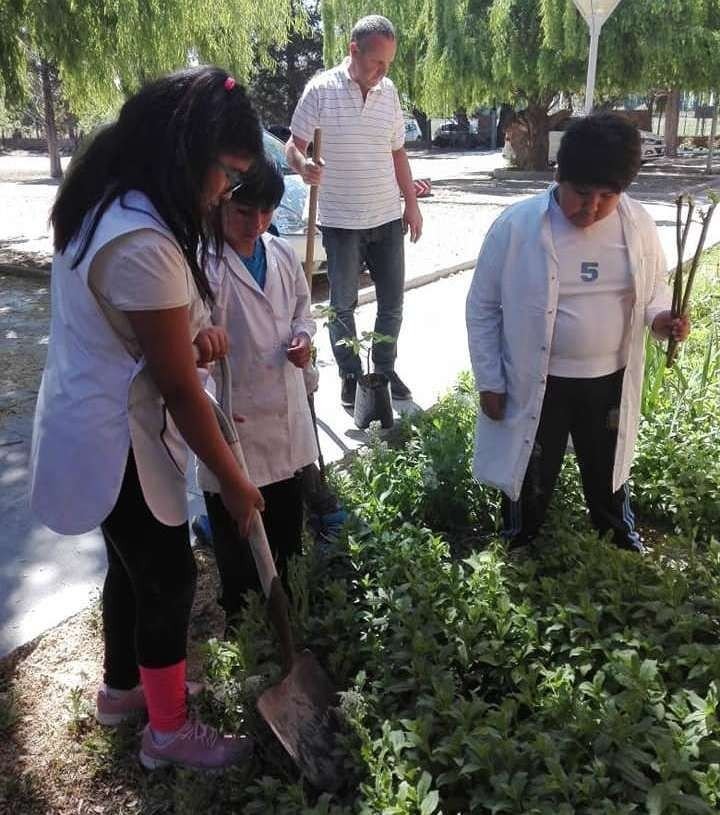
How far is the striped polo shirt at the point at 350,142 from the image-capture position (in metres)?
4.46

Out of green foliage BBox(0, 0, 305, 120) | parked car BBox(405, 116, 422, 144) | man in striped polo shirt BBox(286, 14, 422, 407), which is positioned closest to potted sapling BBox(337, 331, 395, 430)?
man in striped polo shirt BBox(286, 14, 422, 407)

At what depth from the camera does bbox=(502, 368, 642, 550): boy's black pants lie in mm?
2887

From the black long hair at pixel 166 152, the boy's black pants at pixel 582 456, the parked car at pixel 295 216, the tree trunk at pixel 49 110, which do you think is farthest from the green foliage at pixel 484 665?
the tree trunk at pixel 49 110

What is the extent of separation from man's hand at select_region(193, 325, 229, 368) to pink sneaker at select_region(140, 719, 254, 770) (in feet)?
3.25

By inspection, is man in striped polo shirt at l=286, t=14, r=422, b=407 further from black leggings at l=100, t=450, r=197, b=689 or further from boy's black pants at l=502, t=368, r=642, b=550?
black leggings at l=100, t=450, r=197, b=689

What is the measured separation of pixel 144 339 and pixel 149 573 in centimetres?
61

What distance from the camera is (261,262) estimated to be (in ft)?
8.37

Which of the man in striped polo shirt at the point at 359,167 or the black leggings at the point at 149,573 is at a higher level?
the man in striped polo shirt at the point at 359,167

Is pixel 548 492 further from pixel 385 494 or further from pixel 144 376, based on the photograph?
pixel 144 376

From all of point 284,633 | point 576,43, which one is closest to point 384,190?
point 284,633

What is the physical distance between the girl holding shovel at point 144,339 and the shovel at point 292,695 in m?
0.16

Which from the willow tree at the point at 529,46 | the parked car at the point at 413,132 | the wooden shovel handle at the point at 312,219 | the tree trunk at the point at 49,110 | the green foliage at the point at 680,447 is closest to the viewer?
the green foliage at the point at 680,447

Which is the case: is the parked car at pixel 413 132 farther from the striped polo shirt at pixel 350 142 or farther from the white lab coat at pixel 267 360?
the white lab coat at pixel 267 360

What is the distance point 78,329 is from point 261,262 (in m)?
0.85
